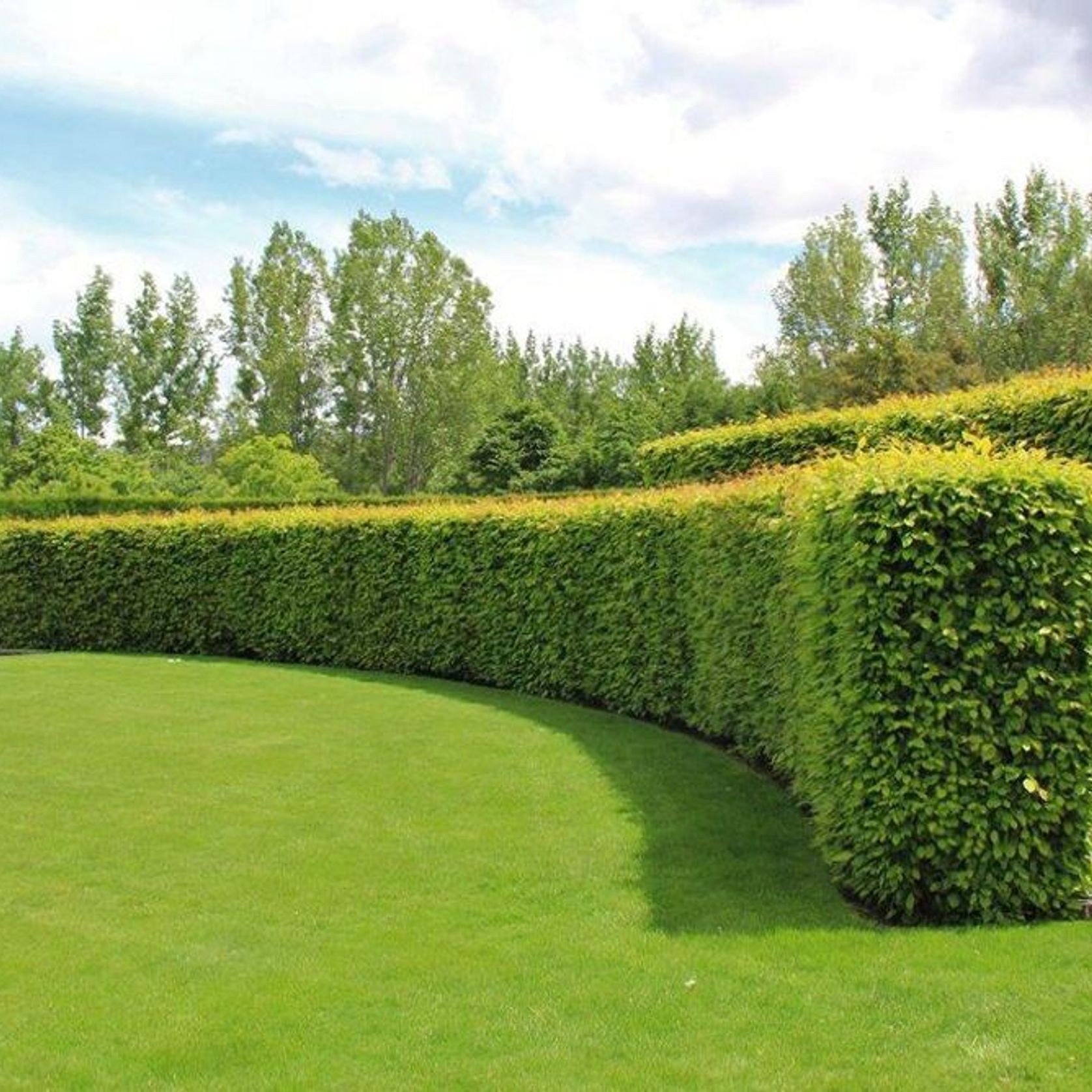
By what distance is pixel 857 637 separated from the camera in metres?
5.85

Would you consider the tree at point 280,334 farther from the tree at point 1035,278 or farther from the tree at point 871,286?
the tree at point 1035,278

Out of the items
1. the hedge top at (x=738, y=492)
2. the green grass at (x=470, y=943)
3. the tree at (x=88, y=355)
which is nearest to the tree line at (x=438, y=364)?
the tree at (x=88, y=355)

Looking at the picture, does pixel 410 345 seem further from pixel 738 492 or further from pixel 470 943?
pixel 470 943

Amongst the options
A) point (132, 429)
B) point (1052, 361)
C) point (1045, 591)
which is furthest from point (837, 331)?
point (1045, 591)

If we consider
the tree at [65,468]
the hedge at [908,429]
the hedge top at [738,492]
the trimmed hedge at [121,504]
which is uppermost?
the tree at [65,468]

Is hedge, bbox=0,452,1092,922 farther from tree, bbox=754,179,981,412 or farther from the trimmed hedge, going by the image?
tree, bbox=754,179,981,412

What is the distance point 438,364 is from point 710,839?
4607cm

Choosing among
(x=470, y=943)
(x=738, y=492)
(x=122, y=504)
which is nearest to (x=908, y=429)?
(x=738, y=492)

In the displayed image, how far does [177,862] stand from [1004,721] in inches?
191

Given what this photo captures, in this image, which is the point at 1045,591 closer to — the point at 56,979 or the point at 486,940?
the point at 486,940

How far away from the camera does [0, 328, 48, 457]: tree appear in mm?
45125

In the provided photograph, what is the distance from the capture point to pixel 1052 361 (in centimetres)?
3788

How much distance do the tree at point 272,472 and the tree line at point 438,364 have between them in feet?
0.33

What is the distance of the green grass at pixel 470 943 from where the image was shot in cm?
418
